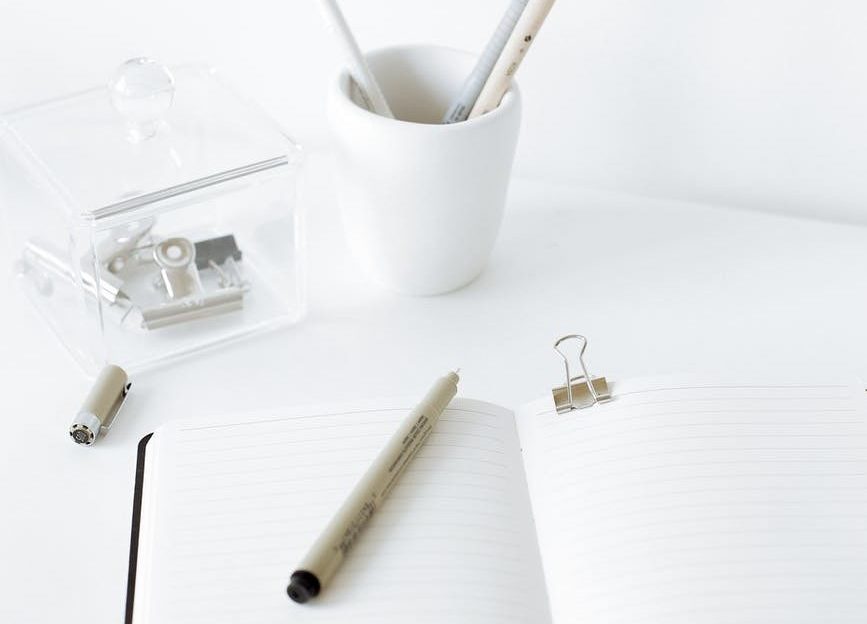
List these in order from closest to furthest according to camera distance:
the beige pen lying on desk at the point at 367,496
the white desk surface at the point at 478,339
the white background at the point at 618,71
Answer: the beige pen lying on desk at the point at 367,496
the white desk surface at the point at 478,339
the white background at the point at 618,71

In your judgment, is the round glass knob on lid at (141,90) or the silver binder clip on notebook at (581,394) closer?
the silver binder clip on notebook at (581,394)

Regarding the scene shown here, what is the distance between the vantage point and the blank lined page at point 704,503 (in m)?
0.54

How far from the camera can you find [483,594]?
1.79ft

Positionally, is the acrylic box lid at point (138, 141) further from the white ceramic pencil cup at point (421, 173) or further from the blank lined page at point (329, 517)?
the blank lined page at point (329, 517)

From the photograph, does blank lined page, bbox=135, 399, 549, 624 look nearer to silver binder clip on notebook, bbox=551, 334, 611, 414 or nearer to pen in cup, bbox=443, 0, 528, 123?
silver binder clip on notebook, bbox=551, 334, 611, 414

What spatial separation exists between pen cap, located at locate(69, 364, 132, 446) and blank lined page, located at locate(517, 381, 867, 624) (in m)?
0.27

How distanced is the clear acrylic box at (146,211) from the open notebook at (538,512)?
0.17m

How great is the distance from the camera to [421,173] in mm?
743

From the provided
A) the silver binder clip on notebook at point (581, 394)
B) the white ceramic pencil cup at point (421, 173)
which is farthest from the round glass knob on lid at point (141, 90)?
the silver binder clip on notebook at point (581, 394)

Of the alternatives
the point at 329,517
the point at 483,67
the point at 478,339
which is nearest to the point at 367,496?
the point at 329,517

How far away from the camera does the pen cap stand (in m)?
0.68

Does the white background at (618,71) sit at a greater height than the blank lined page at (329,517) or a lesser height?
greater

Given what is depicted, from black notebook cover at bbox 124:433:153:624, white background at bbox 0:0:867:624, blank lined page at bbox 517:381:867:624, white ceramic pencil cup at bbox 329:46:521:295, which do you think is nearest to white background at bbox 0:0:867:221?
white background at bbox 0:0:867:624

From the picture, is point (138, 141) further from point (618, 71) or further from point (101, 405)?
point (618, 71)
